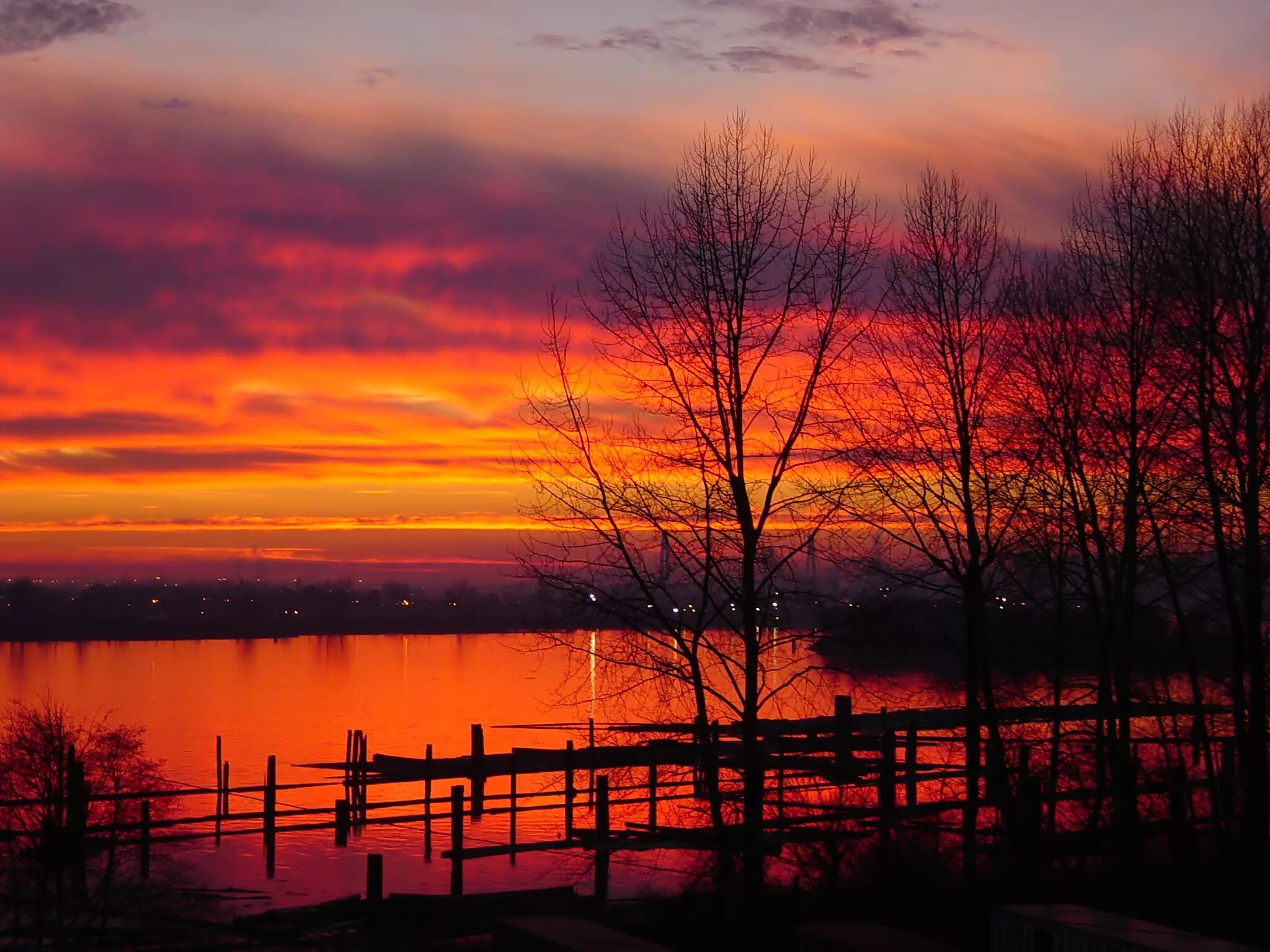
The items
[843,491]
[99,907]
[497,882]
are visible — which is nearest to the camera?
[843,491]

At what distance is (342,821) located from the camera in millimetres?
31562

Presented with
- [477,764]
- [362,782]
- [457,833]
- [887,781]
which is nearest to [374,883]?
[457,833]

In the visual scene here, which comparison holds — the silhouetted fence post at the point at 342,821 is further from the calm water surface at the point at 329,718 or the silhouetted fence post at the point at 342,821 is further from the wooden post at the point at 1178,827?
the wooden post at the point at 1178,827

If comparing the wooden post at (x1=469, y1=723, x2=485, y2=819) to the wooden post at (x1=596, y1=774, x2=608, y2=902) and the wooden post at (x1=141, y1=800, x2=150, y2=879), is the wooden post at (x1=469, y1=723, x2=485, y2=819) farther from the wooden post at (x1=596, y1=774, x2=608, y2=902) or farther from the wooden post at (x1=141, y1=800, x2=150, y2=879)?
the wooden post at (x1=596, y1=774, x2=608, y2=902)

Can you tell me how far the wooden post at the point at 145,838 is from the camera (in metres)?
25.4

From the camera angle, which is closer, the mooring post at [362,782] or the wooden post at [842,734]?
the wooden post at [842,734]

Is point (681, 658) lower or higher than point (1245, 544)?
lower

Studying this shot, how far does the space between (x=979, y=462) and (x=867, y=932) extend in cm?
928

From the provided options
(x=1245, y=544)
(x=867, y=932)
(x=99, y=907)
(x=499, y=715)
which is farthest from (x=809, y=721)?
(x=499, y=715)

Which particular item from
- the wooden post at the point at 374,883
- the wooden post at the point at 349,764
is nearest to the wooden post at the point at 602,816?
the wooden post at the point at 374,883

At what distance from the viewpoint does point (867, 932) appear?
10539mm

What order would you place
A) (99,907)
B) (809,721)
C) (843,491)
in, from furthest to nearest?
1. (809,721)
2. (99,907)
3. (843,491)

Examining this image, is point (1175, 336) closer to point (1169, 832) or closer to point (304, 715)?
point (1169, 832)

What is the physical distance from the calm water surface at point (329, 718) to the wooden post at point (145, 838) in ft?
8.58
